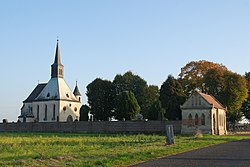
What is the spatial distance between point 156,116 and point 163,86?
5.74 metres

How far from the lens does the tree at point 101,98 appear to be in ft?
251

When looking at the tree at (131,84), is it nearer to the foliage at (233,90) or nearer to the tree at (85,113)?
the tree at (85,113)

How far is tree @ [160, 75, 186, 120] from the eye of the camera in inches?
2456

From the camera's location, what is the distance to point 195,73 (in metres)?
62.7

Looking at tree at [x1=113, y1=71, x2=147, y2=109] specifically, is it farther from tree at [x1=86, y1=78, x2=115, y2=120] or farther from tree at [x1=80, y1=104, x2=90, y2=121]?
tree at [x1=80, y1=104, x2=90, y2=121]

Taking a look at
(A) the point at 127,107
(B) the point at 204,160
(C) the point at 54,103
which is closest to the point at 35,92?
(C) the point at 54,103

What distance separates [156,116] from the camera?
6419 cm

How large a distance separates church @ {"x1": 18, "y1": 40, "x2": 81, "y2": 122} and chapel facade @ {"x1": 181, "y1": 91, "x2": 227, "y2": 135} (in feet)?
137

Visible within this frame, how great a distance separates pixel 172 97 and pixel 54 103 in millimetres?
33519

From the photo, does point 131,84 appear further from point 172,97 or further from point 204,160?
point 204,160

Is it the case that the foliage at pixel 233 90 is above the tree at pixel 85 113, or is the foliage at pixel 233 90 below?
above

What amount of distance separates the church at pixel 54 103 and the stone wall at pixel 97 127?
16019mm

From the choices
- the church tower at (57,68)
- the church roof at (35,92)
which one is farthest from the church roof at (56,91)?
the church roof at (35,92)

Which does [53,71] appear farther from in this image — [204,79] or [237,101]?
[237,101]
